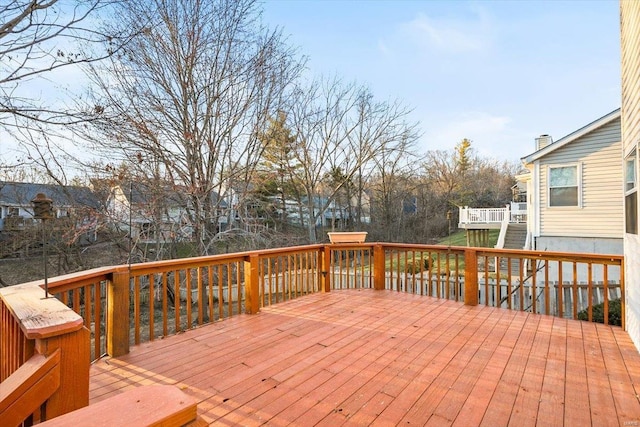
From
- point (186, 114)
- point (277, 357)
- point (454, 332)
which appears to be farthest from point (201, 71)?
point (454, 332)

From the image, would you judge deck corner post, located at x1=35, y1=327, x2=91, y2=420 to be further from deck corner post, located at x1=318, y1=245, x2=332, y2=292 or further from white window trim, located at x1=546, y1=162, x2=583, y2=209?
white window trim, located at x1=546, y1=162, x2=583, y2=209

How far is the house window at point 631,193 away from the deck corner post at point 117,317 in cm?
486

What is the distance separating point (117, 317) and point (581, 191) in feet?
34.8

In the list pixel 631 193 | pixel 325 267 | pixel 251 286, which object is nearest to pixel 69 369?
pixel 251 286

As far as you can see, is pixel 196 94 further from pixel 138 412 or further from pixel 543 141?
pixel 543 141

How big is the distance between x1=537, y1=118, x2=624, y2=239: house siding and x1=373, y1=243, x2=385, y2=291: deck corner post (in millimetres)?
6469

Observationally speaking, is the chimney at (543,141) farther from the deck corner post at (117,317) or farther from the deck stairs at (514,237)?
the deck corner post at (117,317)

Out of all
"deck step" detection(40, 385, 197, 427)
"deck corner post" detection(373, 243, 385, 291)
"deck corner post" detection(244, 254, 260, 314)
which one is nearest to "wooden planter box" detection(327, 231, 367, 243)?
"deck corner post" detection(373, 243, 385, 291)

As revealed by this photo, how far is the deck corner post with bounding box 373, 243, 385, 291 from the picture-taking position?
5449mm

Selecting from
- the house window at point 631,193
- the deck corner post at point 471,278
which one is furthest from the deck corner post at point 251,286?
the house window at point 631,193

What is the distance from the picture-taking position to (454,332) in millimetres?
3457

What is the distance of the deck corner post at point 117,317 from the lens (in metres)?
2.83

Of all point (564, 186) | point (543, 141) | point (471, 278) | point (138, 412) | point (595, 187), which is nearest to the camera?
point (138, 412)

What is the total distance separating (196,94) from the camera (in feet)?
23.7
